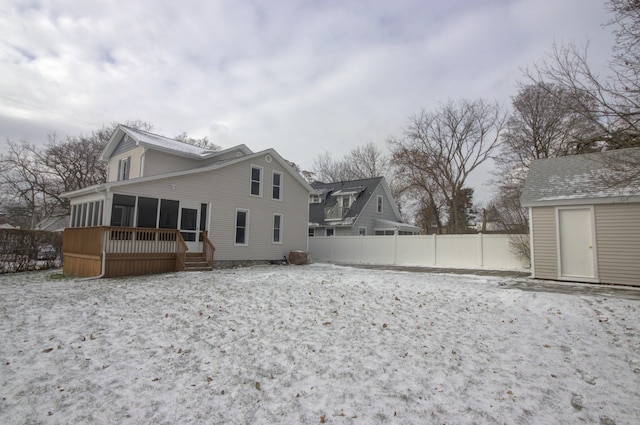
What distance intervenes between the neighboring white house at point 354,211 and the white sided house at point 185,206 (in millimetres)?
5563

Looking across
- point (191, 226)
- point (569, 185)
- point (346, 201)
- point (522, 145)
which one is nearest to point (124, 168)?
point (191, 226)

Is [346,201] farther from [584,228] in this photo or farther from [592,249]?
[592,249]

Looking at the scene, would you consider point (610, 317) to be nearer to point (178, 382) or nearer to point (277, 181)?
point (178, 382)

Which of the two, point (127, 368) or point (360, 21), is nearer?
point (127, 368)

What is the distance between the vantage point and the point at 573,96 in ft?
22.0

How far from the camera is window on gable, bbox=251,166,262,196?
17359 mm

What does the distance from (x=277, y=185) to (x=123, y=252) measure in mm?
8421

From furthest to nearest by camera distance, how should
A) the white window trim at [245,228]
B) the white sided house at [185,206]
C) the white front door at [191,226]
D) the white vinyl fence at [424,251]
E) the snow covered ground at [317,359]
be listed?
the white window trim at [245,228]
the white vinyl fence at [424,251]
the white front door at [191,226]
the white sided house at [185,206]
the snow covered ground at [317,359]

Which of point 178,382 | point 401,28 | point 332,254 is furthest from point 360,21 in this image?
point 332,254

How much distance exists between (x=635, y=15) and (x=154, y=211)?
1528 cm

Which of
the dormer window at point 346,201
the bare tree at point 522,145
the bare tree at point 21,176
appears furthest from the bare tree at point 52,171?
the bare tree at point 522,145

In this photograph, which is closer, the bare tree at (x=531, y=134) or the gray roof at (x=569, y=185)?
the gray roof at (x=569, y=185)

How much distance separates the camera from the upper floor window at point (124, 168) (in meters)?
17.1

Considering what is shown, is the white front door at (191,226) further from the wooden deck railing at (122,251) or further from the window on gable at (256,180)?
the window on gable at (256,180)
